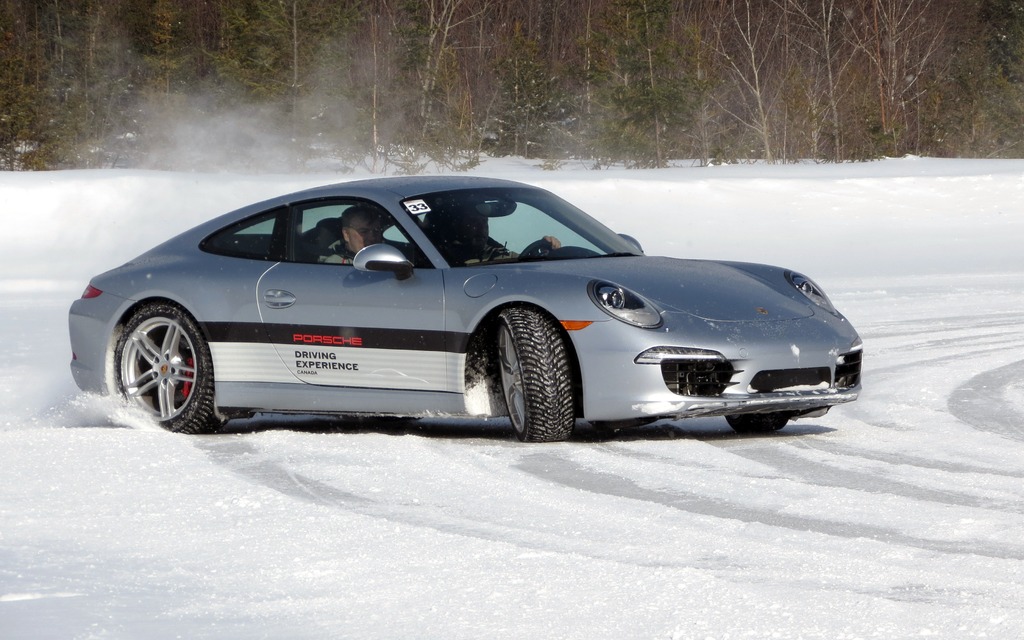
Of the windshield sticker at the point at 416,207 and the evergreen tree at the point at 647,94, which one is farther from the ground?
the evergreen tree at the point at 647,94

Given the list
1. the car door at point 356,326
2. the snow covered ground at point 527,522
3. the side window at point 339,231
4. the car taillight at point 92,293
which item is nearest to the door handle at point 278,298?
the car door at point 356,326

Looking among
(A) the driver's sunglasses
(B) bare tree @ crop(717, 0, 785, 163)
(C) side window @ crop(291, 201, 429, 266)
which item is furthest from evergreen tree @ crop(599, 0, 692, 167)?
(A) the driver's sunglasses

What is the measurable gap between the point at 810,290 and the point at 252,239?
9.55 ft

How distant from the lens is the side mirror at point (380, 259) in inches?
282

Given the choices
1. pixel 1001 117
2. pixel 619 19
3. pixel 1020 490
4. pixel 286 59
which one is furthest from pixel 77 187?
pixel 1001 117

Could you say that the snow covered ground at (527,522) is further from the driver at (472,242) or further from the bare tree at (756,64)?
the bare tree at (756,64)

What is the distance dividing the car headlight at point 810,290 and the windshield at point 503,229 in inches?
32.9

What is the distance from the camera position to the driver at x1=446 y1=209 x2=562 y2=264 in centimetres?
739

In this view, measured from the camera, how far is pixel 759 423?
758 cm

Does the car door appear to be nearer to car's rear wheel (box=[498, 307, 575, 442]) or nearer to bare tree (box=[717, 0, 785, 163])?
car's rear wheel (box=[498, 307, 575, 442])

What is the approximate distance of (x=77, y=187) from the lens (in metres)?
21.5

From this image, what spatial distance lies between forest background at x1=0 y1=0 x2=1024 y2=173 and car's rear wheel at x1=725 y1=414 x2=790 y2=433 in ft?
68.1

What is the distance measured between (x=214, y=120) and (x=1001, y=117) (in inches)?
727

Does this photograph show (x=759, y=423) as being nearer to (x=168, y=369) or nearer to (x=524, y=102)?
(x=168, y=369)
